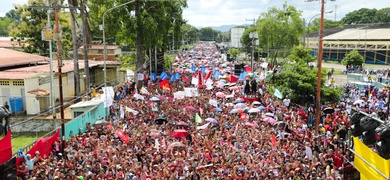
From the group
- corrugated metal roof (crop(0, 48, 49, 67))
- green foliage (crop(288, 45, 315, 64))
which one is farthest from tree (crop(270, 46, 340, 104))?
corrugated metal roof (crop(0, 48, 49, 67))

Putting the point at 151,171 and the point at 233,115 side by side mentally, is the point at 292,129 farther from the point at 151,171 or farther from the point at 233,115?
the point at 151,171

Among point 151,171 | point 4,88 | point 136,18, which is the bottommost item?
point 151,171

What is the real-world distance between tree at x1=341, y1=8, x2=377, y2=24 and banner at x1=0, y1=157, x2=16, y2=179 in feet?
362

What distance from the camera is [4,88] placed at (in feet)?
76.7

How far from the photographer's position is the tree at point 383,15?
9988cm

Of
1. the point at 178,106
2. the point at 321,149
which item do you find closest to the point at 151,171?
the point at 321,149

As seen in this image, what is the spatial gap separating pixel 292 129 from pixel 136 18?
714 inches

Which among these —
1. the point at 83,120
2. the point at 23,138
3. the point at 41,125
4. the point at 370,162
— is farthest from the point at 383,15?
the point at 370,162

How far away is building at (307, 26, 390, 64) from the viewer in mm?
57478

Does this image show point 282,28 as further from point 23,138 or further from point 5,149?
point 5,149

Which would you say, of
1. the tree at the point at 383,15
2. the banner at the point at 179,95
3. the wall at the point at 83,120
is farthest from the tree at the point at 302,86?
the tree at the point at 383,15

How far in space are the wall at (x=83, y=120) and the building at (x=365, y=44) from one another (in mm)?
41993

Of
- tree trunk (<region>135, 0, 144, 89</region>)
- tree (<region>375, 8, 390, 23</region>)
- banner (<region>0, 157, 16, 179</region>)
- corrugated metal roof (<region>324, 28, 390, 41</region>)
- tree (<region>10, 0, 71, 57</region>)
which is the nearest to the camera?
banner (<region>0, 157, 16, 179</region>)

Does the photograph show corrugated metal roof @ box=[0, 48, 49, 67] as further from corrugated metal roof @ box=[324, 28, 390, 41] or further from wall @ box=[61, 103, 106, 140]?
corrugated metal roof @ box=[324, 28, 390, 41]
